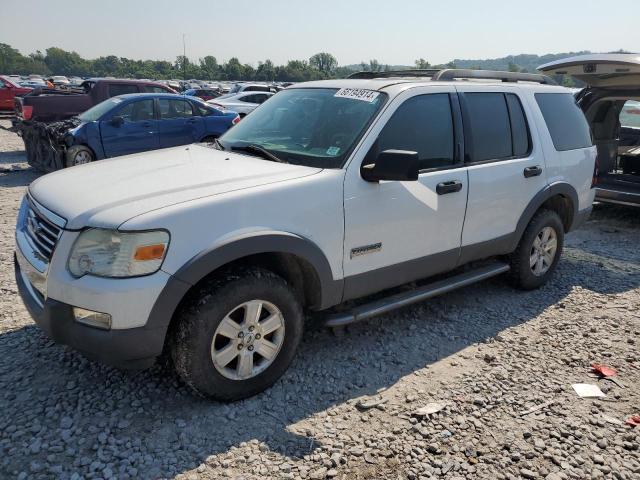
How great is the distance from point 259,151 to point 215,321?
52.9 inches

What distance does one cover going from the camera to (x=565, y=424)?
3.12m

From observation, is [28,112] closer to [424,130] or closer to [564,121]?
[424,130]

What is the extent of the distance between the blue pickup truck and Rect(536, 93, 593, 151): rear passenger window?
7.50 metres

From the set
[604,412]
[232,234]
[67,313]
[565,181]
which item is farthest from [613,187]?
[67,313]

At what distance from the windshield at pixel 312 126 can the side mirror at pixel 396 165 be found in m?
0.26

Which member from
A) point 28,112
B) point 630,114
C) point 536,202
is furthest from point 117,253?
point 28,112

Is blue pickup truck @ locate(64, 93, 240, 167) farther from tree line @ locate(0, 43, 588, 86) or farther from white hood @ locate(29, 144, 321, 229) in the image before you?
tree line @ locate(0, 43, 588, 86)

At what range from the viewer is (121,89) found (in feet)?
41.9

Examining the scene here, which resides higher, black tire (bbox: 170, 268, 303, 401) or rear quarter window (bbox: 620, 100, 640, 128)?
rear quarter window (bbox: 620, 100, 640, 128)

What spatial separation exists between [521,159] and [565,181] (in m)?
0.78

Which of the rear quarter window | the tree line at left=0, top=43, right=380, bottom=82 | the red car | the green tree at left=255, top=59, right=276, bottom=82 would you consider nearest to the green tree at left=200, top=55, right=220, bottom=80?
the tree line at left=0, top=43, right=380, bottom=82

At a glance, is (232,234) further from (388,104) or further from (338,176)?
(388,104)

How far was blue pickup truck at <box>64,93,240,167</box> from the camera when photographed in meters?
9.65

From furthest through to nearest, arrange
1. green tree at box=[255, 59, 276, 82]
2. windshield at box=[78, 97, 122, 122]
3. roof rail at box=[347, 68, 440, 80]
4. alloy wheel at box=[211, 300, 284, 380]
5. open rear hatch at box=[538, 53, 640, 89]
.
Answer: green tree at box=[255, 59, 276, 82]
windshield at box=[78, 97, 122, 122]
open rear hatch at box=[538, 53, 640, 89]
roof rail at box=[347, 68, 440, 80]
alloy wheel at box=[211, 300, 284, 380]
